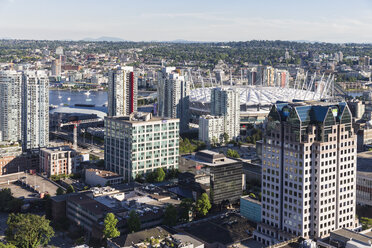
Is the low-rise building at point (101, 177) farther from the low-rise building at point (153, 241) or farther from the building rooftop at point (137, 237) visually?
the low-rise building at point (153, 241)

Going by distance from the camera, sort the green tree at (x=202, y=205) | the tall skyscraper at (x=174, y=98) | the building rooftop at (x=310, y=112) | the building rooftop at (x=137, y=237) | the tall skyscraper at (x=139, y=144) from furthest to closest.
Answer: the tall skyscraper at (x=174, y=98) < the tall skyscraper at (x=139, y=144) < the green tree at (x=202, y=205) < the building rooftop at (x=137, y=237) < the building rooftop at (x=310, y=112)

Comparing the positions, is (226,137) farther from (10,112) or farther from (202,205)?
(202,205)

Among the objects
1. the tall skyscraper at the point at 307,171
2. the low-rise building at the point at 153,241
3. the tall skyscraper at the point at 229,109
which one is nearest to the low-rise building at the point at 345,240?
the tall skyscraper at the point at 307,171

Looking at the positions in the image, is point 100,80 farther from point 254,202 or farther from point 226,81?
point 254,202

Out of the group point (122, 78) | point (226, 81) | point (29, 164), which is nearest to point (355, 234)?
point (29, 164)

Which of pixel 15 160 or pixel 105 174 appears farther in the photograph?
pixel 15 160

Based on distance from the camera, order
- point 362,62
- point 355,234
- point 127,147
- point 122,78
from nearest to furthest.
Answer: point 355,234
point 127,147
point 122,78
point 362,62

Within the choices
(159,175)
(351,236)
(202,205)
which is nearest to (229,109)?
Result: (159,175)
